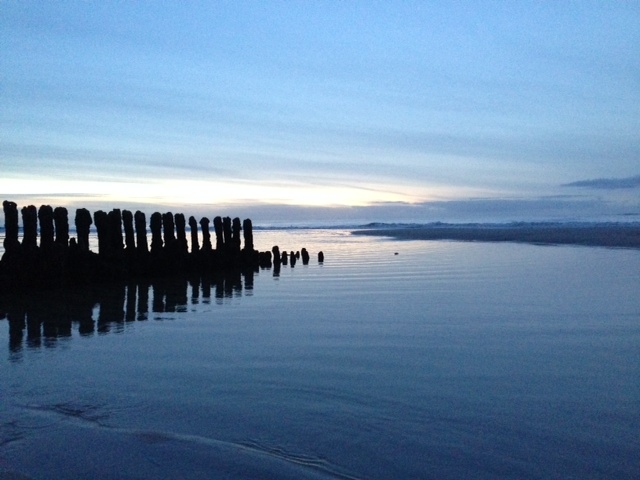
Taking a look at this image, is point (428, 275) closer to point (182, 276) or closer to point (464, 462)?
point (182, 276)

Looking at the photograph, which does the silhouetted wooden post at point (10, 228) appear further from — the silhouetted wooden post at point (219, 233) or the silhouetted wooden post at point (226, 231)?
the silhouetted wooden post at point (226, 231)

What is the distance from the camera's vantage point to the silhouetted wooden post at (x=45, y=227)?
12.5m

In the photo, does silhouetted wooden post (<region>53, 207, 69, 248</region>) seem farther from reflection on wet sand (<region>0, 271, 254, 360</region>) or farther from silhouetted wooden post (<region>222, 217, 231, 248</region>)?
silhouetted wooden post (<region>222, 217, 231, 248</region>)

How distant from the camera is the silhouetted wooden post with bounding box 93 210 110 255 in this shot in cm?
1391

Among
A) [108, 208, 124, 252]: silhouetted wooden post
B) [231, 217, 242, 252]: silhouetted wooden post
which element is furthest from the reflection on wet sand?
[231, 217, 242, 252]: silhouetted wooden post

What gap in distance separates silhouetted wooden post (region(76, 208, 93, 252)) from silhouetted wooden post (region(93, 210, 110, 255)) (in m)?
0.21

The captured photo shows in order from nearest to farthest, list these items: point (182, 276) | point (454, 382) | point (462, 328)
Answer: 1. point (454, 382)
2. point (462, 328)
3. point (182, 276)

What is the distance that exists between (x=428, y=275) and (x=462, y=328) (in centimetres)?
636

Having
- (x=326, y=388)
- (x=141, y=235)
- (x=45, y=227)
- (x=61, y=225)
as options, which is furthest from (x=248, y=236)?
(x=326, y=388)

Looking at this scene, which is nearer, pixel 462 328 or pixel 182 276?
pixel 462 328

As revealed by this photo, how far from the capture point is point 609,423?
4484mm

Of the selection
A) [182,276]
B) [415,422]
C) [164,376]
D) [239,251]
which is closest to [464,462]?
[415,422]

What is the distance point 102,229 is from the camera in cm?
1395

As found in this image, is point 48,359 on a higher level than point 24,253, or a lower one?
lower
